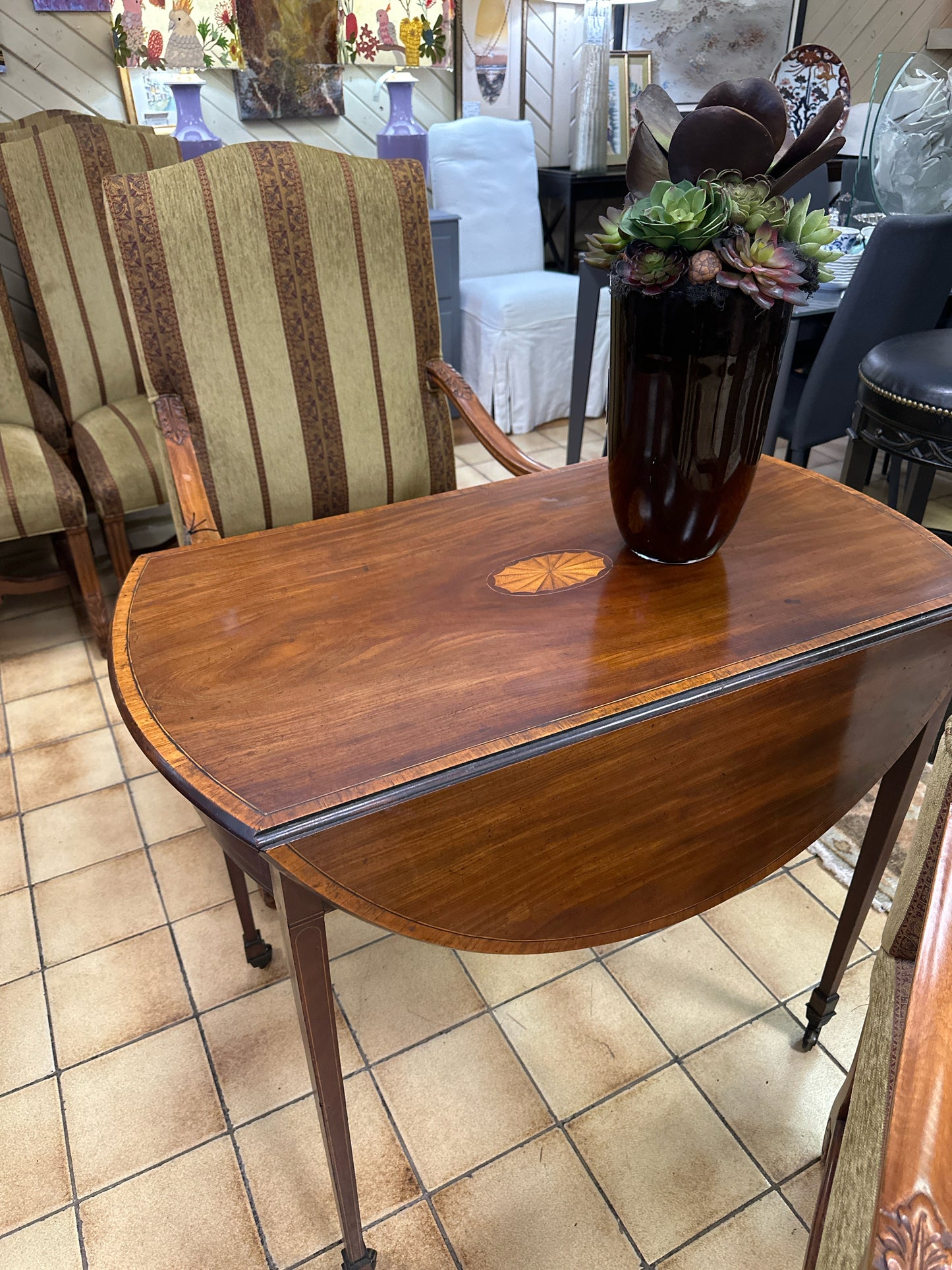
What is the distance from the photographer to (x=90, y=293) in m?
2.20

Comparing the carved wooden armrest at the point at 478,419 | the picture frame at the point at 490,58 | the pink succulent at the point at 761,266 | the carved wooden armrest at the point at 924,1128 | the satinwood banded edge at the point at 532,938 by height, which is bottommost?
the satinwood banded edge at the point at 532,938

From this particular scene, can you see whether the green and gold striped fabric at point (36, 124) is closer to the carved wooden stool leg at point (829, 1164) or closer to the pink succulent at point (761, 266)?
the pink succulent at point (761, 266)

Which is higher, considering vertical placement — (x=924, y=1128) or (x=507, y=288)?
(x=924, y=1128)

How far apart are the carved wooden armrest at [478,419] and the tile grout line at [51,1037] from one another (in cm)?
113

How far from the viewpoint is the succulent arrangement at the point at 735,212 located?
84 cm

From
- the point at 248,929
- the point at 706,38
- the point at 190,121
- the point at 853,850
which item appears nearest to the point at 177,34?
the point at 190,121

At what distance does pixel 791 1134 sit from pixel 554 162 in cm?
377

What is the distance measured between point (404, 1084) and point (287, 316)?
48.4 inches

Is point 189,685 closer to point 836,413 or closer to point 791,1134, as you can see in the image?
point 791,1134

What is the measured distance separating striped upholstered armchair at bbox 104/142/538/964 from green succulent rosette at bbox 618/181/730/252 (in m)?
0.59

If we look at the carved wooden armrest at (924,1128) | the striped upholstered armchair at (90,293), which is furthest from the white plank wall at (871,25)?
the carved wooden armrest at (924,1128)

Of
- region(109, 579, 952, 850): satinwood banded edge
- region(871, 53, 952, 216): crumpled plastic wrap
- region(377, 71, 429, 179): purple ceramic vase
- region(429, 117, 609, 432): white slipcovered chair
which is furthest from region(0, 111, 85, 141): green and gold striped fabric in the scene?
region(871, 53, 952, 216): crumpled plastic wrap

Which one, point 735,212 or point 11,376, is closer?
point 735,212

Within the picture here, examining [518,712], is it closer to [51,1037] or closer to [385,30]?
[51,1037]
